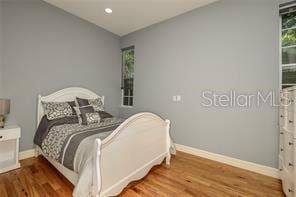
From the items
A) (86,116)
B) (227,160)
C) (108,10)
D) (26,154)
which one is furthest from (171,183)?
(108,10)

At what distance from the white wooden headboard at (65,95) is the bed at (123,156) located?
1419 millimetres

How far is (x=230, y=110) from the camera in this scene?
279 centimetres

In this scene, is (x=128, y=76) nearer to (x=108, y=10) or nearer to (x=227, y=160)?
(x=108, y=10)

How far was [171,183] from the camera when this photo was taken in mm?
2160

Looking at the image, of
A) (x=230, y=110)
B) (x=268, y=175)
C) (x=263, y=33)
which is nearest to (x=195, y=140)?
(x=230, y=110)

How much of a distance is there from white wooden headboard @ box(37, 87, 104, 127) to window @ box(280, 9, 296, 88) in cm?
370

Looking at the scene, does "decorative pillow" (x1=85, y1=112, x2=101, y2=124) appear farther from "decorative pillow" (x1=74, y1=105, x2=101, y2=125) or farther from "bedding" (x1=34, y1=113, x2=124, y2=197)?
"bedding" (x1=34, y1=113, x2=124, y2=197)

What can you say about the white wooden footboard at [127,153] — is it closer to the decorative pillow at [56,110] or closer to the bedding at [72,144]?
the bedding at [72,144]

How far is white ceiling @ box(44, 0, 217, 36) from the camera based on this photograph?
10.1ft

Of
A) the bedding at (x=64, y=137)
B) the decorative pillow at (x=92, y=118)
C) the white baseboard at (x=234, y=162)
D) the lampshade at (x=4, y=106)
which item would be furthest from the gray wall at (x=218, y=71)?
the lampshade at (x=4, y=106)

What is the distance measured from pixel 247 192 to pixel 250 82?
159 cm

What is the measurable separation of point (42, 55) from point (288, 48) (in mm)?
4178

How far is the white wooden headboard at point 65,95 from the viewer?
3.05 meters

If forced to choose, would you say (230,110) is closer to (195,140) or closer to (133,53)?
(195,140)
